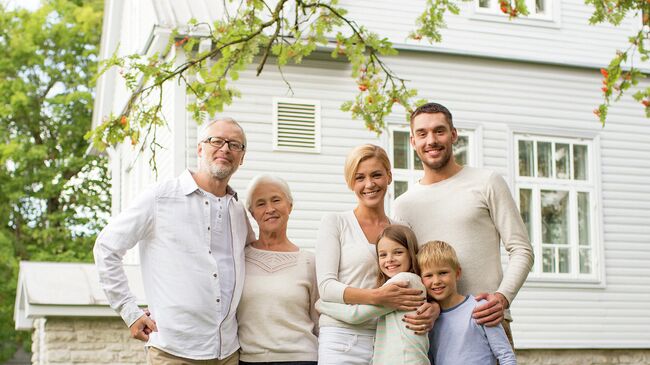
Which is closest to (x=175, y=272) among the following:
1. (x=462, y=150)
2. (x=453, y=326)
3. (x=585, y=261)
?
(x=453, y=326)

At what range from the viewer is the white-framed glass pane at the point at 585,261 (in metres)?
13.1

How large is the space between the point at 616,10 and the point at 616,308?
20.8 ft

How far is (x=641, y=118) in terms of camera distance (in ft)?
44.8

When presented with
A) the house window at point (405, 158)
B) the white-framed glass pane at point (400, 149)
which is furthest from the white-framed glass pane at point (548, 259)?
the white-framed glass pane at point (400, 149)

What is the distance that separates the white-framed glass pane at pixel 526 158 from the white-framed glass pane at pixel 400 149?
1551mm

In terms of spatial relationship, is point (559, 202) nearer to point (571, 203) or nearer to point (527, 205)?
point (571, 203)

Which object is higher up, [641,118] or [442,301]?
[641,118]

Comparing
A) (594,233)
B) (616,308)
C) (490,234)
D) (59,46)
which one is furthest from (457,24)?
(59,46)

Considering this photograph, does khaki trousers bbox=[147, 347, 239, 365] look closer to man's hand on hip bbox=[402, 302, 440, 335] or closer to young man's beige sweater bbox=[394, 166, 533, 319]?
man's hand on hip bbox=[402, 302, 440, 335]

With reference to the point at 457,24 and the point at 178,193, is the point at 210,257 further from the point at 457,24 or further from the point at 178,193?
the point at 457,24

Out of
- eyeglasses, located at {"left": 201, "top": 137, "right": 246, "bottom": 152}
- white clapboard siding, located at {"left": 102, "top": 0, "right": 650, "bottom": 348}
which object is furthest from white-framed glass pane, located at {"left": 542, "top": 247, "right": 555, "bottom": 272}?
eyeglasses, located at {"left": 201, "top": 137, "right": 246, "bottom": 152}

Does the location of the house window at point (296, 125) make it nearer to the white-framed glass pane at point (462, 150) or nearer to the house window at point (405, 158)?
the house window at point (405, 158)

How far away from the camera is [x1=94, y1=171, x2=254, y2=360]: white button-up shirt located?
4426 mm

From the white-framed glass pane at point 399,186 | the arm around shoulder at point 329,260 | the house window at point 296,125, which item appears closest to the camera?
the arm around shoulder at point 329,260
